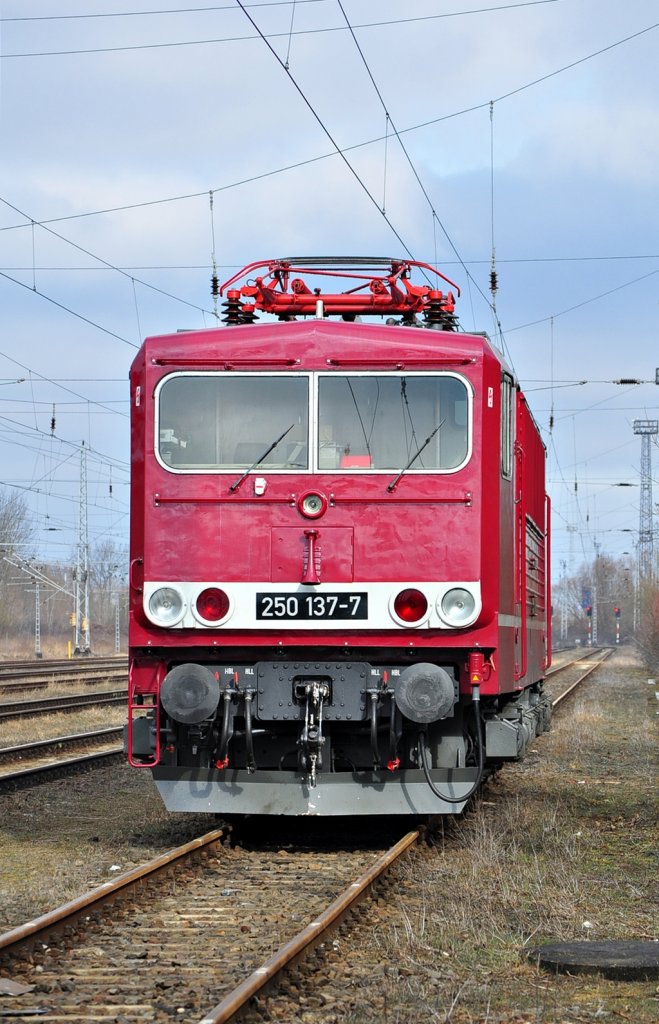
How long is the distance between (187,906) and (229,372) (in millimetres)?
3654

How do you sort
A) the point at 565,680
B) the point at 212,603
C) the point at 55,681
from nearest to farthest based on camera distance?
the point at 212,603 < the point at 55,681 < the point at 565,680

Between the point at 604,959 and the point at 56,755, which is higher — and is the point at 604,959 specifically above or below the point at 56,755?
above

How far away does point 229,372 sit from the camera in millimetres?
9281

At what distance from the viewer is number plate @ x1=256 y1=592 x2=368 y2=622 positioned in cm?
888

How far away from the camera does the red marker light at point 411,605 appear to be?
29.1ft

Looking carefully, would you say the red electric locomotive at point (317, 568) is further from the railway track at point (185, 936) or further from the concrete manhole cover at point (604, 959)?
the concrete manhole cover at point (604, 959)

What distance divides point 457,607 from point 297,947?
3246 mm

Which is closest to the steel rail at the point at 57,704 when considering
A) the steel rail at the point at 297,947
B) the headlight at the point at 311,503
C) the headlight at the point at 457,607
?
the headlight at the point at 311,503

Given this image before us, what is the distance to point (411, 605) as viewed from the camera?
890 cm

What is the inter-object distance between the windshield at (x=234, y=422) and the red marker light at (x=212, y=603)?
0.86 m

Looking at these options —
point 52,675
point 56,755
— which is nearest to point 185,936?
point 56,755

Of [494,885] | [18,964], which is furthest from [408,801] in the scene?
[18,964]

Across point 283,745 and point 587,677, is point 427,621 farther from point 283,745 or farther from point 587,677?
point 587,677

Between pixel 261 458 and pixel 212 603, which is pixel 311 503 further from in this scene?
pixel 212 603
